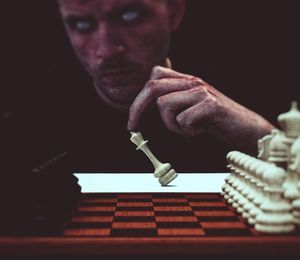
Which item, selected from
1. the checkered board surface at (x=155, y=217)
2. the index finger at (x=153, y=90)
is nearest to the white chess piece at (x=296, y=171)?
the checkered board surface at (x=155, y=217)

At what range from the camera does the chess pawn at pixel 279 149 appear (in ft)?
5.65

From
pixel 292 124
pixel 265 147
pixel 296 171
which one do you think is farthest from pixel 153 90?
pixel 296 171

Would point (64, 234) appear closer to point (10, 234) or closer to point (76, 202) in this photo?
point (10, 234)

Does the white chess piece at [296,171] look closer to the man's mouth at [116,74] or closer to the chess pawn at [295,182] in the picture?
the chess pawn at [295,182]

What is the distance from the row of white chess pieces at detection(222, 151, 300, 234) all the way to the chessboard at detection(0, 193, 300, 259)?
0.11ft

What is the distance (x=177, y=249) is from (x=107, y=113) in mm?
1229

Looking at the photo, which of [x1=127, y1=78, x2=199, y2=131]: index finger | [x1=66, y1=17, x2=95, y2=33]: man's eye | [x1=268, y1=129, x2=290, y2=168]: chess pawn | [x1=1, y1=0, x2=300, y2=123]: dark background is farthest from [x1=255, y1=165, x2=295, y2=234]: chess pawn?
[x1=66, y1=17, x2=95, y2=33]: man's eye

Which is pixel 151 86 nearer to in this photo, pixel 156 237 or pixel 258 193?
pixel 258 193

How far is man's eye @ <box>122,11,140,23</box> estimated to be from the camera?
2328mm

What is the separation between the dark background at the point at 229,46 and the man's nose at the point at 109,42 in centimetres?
27

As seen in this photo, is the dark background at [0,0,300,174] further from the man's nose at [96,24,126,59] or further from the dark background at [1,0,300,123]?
the man's nose at [96,24,126,59]

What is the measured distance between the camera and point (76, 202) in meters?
2.10

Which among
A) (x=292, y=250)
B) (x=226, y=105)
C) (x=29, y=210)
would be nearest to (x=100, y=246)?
(x=29, y=210)

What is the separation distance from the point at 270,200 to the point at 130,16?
114 centimetres
